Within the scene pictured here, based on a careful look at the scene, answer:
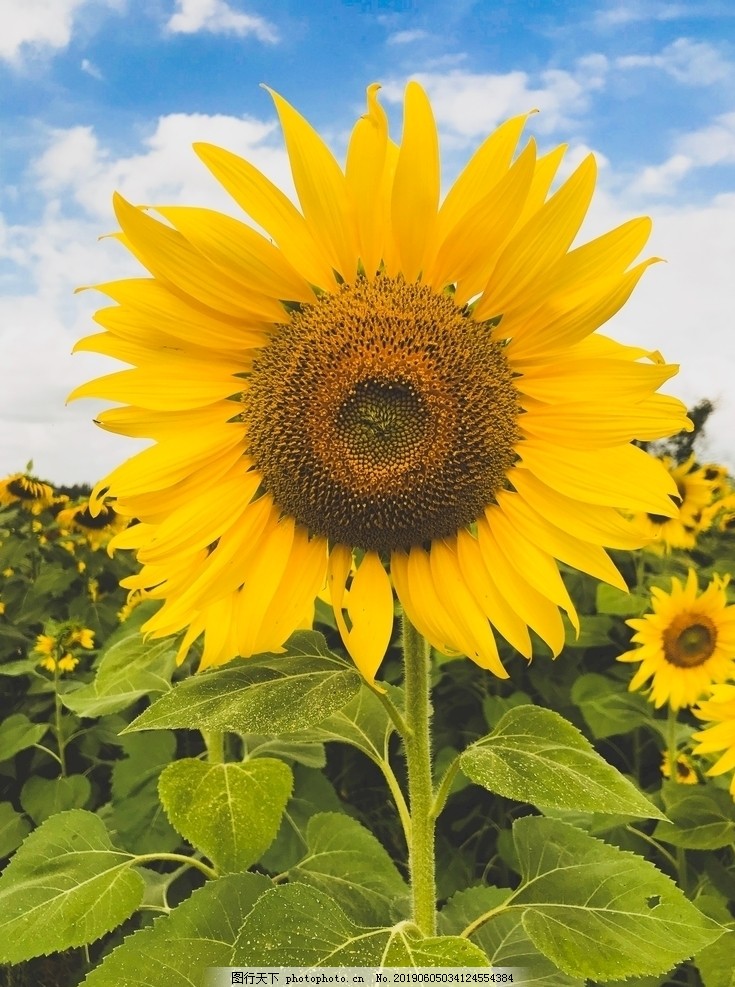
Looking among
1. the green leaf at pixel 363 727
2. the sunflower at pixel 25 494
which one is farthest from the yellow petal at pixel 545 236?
the sunflower at pixel 25 494

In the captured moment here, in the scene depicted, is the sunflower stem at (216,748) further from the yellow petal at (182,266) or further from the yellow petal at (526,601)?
the yellow petal at (182,266)

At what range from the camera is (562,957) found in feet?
4.22

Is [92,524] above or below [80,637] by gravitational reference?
above

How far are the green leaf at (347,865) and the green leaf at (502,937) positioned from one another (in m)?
0.14

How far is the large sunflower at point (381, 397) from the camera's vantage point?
49.6 inches

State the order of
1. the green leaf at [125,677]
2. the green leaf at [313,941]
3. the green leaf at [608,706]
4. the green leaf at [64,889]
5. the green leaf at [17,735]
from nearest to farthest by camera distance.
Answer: the green leaf at [313,941] → the green leaf at [64,889] → the green leaf at [125,677] → the green leaf at [608,706] → the green leaf at [17,735]

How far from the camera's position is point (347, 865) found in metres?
1.80

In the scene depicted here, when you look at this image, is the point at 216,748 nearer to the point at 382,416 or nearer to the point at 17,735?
the point at 382,416

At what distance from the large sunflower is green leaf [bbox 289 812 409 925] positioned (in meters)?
0.53

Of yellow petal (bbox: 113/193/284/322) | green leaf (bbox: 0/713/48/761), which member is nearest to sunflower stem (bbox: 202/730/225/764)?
yellow petal (bbox: 113/193/284/322)

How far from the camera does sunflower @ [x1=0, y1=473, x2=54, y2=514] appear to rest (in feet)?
22.7

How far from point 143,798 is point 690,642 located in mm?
2340

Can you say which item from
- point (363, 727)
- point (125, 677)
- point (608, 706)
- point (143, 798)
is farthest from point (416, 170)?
point (608, 706)

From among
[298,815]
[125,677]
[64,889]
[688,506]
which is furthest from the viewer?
[688,506]
